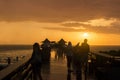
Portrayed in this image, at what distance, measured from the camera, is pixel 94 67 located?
2342 centimetres

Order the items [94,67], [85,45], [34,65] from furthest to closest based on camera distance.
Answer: [94,67] → [85,45] → [34,65]

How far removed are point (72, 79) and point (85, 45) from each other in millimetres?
2505

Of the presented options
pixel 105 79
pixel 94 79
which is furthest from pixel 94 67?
pixel 105 79

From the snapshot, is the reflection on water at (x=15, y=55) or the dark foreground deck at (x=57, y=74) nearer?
the dark foreground deck at (x=57, y=74)

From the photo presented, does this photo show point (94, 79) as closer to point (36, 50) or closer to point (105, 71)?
point (105, 71)

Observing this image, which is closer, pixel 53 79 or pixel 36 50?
pixel 36 50

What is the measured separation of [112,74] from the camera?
17.4 meters

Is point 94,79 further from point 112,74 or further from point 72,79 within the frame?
point 112,74

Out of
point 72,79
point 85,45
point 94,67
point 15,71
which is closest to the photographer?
point 15,71

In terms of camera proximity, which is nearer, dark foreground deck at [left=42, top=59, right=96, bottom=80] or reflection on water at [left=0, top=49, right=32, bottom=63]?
dark foreground deck at [left=42, top=59, right=96, bottom=80]

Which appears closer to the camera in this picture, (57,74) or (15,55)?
(57,74)

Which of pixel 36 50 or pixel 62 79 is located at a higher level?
pixel 36 50

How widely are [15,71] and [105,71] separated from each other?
8.37 meters

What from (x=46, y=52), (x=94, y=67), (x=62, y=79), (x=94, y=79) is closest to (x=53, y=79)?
(x=62, y=79)
